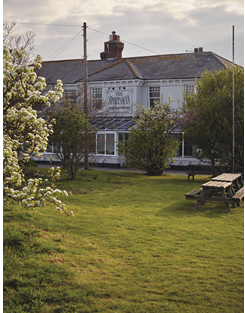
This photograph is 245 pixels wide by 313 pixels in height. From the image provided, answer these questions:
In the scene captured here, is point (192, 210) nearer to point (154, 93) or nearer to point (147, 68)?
point (154, 93)

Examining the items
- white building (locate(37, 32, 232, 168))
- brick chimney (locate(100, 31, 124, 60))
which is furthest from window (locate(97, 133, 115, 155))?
brick chimney (locate(100, 31, 124, 60))

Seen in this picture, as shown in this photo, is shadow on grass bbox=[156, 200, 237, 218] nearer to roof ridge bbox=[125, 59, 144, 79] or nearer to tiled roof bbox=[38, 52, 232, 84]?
tiled roof bbox=[38, 52, 232, 84]

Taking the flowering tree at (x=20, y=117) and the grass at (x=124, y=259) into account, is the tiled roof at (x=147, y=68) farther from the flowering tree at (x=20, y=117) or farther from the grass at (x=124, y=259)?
the flowering tree at (x=20, y=117)

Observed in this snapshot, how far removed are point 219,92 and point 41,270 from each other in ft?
44.9

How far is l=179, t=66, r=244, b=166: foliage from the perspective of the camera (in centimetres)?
1667

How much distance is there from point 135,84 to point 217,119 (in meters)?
11.9

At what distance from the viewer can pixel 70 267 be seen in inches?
238

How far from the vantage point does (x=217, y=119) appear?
1678 cm

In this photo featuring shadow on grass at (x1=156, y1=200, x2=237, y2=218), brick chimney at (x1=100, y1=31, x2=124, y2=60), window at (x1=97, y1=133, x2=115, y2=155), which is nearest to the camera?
shadow on grass at (x1=156, y1=200, x2=237, y2=218)

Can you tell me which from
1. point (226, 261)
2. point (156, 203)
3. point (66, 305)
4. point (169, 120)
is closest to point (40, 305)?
point (66, 305)

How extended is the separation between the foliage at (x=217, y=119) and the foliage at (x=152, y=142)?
2.13m

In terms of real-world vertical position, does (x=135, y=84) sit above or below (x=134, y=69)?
below

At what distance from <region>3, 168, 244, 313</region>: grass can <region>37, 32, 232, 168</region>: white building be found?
51.4 feet

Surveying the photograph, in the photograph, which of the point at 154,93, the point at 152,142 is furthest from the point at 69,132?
the point at 154,93
